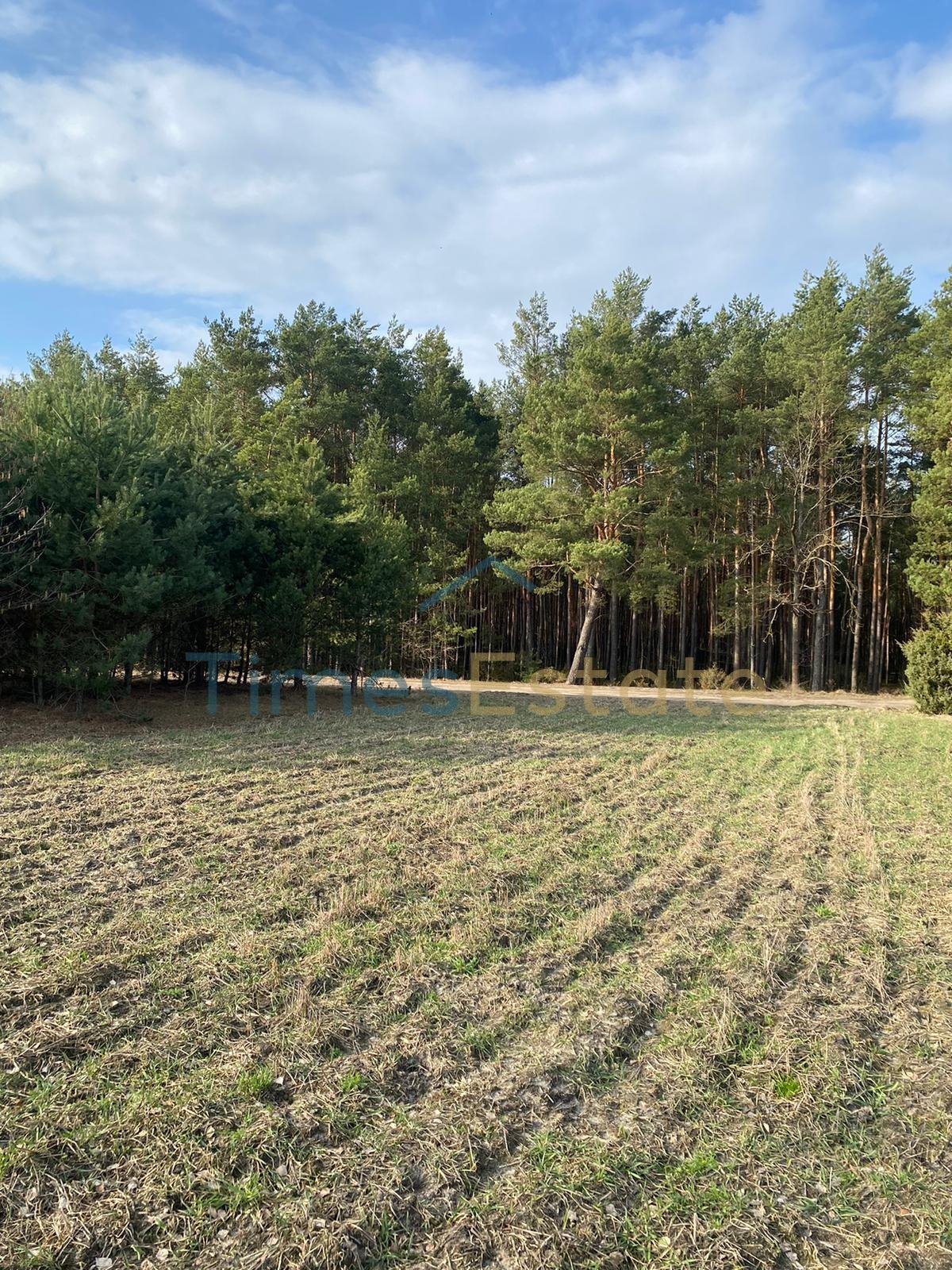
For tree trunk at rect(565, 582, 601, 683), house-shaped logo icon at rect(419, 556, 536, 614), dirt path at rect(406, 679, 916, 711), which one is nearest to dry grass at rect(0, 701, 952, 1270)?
dirt path at rect(406, 679, 916, 711)

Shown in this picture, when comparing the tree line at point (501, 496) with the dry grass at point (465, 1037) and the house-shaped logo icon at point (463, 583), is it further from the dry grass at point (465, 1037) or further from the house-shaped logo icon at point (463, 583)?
the dry grass at point (465, 1037)

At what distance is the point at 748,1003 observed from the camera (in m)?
2.91

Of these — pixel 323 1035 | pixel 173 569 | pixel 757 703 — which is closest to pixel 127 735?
pixel 173 569

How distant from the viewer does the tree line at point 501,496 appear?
348 inches

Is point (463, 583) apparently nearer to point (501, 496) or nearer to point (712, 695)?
point (501, 496)

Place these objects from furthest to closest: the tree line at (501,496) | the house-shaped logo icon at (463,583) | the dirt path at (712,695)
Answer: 1. the house-shaped logo icon at (463,583)
2. the dirt path at (712,695)
3. the tree line at (501,496)

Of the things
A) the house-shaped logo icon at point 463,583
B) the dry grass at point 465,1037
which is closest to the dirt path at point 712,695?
the house-shaped logo icon at point 463,583

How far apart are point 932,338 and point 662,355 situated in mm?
7288

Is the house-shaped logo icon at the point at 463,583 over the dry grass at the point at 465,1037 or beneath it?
over

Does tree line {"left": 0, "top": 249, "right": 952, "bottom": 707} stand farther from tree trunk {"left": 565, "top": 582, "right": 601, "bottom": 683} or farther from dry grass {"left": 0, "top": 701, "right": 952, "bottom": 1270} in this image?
dry grass {"left": 0, "top": 701, "right": 952, "bottom": 1270}

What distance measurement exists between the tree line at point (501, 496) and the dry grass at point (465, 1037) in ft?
14.9

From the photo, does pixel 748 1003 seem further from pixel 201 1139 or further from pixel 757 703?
pixel 757 703

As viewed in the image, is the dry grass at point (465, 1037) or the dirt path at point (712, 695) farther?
the dirt path at point (712, 695)

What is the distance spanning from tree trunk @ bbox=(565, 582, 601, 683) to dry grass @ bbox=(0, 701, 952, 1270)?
14.5 metres
